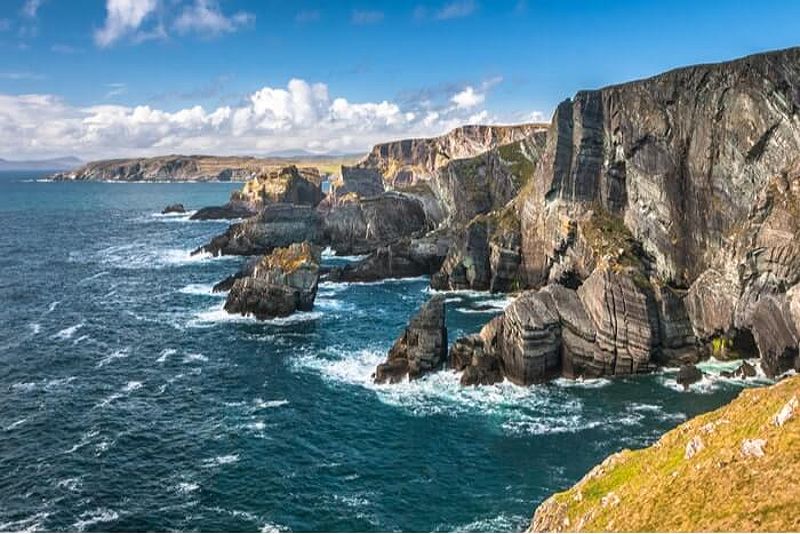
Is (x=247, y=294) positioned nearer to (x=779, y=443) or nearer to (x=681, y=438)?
(x=681, y=438)

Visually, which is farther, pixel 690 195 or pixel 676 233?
pixel 676 233

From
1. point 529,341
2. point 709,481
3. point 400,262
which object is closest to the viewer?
point 709,481

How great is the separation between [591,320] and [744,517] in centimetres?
4640

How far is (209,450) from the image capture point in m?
53.0

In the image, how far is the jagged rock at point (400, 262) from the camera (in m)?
117

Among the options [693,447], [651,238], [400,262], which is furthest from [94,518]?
[400,262]

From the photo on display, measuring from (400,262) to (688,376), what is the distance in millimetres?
62959

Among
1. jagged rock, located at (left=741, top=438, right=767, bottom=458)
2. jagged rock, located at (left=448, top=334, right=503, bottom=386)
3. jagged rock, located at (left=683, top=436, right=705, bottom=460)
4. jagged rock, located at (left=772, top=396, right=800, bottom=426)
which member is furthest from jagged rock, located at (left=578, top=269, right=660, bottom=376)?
jagged rock, located at (left=741, top=438, right=767, bottom=458)

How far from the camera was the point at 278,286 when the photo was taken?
305 feet

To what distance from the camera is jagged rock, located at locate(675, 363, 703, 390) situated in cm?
6272

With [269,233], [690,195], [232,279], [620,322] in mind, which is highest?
[690,195]

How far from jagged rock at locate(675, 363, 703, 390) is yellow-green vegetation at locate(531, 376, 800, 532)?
32.8m

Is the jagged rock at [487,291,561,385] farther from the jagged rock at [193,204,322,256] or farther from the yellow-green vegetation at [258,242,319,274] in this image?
the jagged rock at [193,204,322,256]

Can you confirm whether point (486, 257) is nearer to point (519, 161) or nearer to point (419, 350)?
point (519, 161)
